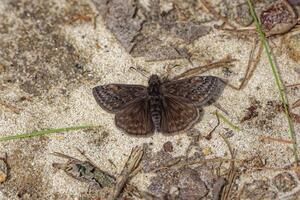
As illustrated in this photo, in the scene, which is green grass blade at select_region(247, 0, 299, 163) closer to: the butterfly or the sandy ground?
the sandy ground

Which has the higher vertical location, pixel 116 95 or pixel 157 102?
pixel 157 102

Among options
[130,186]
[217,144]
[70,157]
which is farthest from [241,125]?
[70,157]

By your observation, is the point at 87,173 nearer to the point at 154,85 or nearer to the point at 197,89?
the point at 154,85

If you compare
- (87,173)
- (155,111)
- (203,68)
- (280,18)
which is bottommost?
(87,173)

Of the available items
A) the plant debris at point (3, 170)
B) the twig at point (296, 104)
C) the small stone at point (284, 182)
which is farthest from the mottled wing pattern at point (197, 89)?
the plant debris at point (3, 170)

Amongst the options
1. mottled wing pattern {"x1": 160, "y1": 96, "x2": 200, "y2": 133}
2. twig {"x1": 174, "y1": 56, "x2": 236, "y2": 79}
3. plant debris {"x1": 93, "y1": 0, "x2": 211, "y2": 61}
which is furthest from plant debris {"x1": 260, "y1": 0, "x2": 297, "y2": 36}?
mottled wing pattern {"x1": 160, "y1": 96, "x2": 200, "y2": 133}

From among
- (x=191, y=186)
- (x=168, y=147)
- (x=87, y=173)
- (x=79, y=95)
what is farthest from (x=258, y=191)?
(x=79, y=95)

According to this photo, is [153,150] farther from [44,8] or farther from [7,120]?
[44,8]
